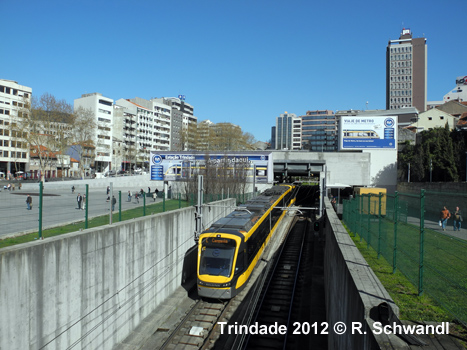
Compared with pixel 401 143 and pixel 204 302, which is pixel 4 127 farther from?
pixel 401 143

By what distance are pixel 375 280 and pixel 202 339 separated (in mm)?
8232

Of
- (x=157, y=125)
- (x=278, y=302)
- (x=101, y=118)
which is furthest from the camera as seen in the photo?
(x=157, y=125)

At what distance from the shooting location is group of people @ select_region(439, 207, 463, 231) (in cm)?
484

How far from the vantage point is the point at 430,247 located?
623 cm

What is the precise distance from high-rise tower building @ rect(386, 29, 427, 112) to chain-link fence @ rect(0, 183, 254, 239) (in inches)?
4986

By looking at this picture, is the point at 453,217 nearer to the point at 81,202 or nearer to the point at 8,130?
the point at 81,202

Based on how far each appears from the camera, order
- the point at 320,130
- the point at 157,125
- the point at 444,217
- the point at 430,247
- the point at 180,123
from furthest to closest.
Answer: the point at 320,130 → the point at 180,123 → the point at 157,125 → the point at 430,247 → the point at 444,217

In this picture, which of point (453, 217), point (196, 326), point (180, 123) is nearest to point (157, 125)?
point (180, 123)

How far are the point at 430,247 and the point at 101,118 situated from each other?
285ft

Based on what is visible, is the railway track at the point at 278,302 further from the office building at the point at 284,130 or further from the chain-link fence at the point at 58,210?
the office building at the point at 284,130

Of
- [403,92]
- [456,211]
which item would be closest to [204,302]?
[456,211]

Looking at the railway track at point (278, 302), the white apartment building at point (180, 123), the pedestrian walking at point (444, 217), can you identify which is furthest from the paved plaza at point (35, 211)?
the white apartment building at point (180, 123)

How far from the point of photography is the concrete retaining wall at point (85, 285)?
811cm

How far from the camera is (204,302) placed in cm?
1606
